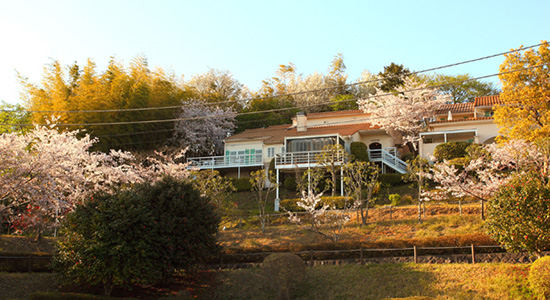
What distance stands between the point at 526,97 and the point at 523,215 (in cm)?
1318

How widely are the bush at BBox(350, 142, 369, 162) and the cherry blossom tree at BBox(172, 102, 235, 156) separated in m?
12.9

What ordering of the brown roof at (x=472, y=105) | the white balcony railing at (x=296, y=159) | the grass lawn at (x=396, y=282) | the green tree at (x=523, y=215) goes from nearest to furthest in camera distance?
the grass lawn at (x=396, y=282) < the green tree at (x=523, y=215) < the white balcony railing at (x=296, y=159) < the brown roof at (x=472, y=105)

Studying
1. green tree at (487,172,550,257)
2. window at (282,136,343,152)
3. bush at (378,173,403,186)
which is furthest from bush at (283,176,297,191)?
green tree at (487,172,550,257)

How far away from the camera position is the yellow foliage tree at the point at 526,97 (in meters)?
27.5

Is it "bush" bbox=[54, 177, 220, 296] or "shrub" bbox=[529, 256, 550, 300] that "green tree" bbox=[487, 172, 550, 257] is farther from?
"bush" bbox=[54, 177, 220, 296]

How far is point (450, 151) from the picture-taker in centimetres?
3703

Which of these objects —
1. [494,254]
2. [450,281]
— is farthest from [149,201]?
[494,254]

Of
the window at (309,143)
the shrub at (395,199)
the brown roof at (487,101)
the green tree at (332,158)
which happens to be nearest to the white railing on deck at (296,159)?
the window at (309,143)

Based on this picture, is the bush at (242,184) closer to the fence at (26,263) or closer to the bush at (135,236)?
the bush at (135,236)

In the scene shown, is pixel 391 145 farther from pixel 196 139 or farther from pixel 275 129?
pixel 196 139

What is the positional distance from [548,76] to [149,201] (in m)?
22.7

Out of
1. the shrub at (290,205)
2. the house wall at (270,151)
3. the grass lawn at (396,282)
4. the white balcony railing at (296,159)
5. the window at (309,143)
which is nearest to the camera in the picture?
the grass lawn at (396,282)

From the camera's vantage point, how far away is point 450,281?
1745 centimetres

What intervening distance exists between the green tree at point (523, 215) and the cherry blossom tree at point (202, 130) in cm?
3235
